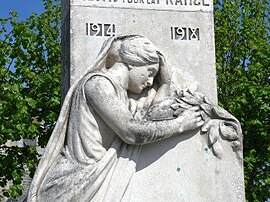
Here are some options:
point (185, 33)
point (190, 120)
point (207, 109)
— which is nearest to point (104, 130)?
point (190, 120)

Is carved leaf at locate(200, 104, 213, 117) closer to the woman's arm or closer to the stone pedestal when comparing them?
the stone pedestal

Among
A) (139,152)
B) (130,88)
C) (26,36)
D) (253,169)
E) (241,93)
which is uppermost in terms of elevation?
(130,88)

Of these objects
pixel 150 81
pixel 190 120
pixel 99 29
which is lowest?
pixel 190 120

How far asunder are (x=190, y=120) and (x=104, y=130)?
0.77 m

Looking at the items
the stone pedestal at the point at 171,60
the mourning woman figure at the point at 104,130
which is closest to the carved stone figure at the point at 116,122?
the mourning woman figure at the point at 104,130

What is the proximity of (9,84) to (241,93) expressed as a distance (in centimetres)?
506

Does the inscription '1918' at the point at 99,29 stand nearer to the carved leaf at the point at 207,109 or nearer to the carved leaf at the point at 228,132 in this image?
the carved leaf at the point at 207,109

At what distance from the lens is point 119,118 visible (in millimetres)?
5906

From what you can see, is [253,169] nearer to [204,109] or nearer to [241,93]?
[241,93]

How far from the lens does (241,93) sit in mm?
15352

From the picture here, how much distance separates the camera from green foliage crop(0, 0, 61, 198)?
1416 cm

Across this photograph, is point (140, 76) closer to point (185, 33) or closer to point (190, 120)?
point (190, 120)

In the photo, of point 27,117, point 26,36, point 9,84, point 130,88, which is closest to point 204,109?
point 130,88

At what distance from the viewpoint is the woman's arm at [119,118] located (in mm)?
5898
